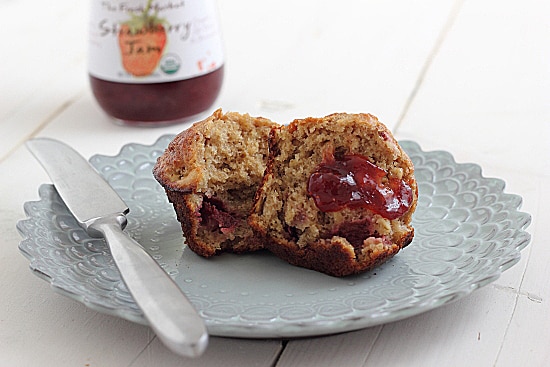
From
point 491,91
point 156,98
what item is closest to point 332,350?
point 156,98

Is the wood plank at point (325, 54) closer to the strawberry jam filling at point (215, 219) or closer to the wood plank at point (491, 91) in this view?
the wood plank at point (491, 91)

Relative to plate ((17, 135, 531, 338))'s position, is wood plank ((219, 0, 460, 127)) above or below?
below

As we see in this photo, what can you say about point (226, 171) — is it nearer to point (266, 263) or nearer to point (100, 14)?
point (266, 263)

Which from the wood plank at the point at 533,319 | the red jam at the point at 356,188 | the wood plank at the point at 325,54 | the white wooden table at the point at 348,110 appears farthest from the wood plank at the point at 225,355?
the wood plank at the point at 325,54

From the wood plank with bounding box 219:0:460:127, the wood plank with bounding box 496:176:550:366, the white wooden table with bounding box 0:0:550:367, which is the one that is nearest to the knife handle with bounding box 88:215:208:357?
the white wooden table with bounding box 0:0:550:367

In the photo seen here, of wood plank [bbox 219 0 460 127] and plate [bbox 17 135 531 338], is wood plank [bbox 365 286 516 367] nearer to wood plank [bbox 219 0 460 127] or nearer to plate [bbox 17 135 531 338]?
plate [bbox 17 135 531 338]

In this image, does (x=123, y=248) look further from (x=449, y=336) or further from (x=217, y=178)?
(x=449, y=336)

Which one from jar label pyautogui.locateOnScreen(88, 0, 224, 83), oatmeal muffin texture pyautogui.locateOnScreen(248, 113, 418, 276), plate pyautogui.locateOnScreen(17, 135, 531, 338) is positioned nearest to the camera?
plate pyautogui.locateOnScreen(17, 135, 531, 338)
